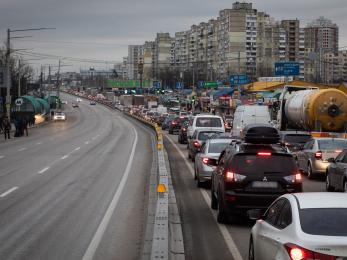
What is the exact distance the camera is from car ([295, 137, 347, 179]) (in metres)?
24.8

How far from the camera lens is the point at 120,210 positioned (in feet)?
54.3

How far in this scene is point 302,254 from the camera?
267 inches

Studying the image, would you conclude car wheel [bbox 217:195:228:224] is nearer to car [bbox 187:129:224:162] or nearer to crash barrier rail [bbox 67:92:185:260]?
crash barrier rail [bbox 67:92:185:260]

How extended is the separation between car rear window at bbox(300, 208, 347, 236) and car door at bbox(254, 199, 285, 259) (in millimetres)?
438

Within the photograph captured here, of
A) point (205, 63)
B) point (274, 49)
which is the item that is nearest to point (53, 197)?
point (274, 49)

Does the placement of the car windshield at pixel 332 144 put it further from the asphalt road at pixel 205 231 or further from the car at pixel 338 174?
the car at pixel 338 174

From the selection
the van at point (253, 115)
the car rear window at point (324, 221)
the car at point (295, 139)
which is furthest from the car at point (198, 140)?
the car rear window at point (324, 221)

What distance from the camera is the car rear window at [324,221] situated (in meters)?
7.17

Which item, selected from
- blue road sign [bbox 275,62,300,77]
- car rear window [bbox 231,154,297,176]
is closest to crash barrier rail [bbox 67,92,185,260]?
car rear window [bbox 231,154,297,176]

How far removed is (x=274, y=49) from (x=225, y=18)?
13097 millimetres

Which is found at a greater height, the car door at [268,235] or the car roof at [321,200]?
the car roof at [321,200]

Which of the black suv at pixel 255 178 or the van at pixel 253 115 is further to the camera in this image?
the van at pixel 253 115

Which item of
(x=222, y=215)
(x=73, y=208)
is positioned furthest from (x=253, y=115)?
(x=222, y=215)

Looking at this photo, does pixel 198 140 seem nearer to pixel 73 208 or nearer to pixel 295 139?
pixel 295 139
